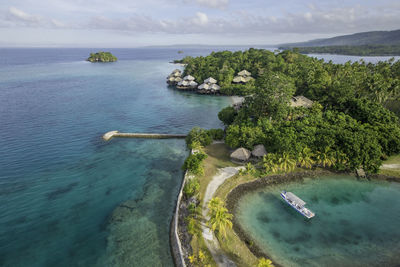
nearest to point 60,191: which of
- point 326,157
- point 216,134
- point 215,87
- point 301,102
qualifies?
point 216,134

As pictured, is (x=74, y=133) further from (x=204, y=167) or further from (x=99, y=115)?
(x=204, y=167)

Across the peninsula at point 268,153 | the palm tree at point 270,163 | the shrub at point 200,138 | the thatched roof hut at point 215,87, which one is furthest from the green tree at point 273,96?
the thatched roof hut at point 215,87

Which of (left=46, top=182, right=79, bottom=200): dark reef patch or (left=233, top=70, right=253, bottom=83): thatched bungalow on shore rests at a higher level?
(left=233, top=70, right=253, bottom=83): thatched bungalow on shore

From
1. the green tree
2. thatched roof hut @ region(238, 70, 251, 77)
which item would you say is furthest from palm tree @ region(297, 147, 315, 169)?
thatched roof hut @ region(238, 70, 251, 77)

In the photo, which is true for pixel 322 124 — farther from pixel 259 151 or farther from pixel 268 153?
pixel 259 151

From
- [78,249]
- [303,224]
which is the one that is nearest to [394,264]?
[303,224]

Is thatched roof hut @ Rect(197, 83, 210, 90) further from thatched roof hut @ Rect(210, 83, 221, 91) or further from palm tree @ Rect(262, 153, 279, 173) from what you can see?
palm tree @ Rect(262, 153, 279, 173)

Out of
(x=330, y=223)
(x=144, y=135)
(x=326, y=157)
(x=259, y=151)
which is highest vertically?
(x=259, y=151)
